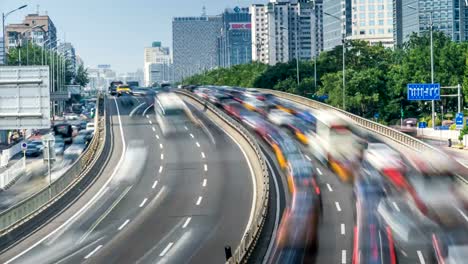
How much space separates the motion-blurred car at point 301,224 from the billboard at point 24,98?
13.5 metres

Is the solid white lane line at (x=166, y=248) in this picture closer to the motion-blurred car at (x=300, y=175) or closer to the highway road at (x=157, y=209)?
the highway road at (x=157, y=209)

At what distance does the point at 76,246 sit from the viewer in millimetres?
47219

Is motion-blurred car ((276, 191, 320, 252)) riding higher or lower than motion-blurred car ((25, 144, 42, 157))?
lower

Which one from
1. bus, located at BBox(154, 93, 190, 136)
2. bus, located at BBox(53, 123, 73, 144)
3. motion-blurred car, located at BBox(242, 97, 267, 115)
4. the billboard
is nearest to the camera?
the billboard

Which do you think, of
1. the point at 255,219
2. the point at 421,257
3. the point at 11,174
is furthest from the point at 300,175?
the point at 11,174

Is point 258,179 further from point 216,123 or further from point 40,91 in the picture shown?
point 216,123

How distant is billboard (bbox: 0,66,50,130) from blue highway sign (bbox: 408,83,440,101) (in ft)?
199

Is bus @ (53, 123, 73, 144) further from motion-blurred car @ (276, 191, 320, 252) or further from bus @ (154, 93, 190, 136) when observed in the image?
motion-blurred car @ (276, 191, 320, 252)

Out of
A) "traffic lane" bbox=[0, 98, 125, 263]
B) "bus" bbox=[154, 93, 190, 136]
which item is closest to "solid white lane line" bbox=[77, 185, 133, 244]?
"traffic lane" bbox=[0, 98, 125, 263]

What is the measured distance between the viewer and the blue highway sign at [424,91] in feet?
321

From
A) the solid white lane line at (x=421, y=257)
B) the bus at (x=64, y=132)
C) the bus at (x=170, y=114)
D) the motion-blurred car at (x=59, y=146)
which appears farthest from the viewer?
the bus at (x=64, y=132)

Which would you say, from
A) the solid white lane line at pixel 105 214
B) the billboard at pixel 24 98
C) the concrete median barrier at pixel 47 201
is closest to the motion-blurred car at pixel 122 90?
the concrete median barrier at pixel 47 201

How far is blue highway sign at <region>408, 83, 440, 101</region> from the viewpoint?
97.8 metres

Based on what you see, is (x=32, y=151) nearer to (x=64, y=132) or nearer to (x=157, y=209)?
(x=64, y=132)
